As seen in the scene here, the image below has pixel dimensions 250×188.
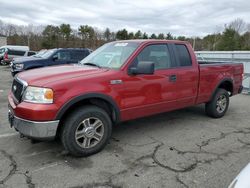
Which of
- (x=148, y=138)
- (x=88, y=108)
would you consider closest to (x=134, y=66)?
(x=88, y=108)

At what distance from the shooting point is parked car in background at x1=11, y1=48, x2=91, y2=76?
1055 centimetres

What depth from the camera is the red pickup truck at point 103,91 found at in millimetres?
3262

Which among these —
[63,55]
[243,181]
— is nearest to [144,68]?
[243,181]

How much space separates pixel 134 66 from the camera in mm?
4035

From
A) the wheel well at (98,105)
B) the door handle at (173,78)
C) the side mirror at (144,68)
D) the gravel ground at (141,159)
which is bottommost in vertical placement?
the gravel ground at (141,159)

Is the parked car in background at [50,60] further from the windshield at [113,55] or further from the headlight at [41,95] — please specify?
the headlight at [41,95]

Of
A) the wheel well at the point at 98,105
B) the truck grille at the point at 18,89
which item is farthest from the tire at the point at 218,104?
the truck grille at the point at 18,89

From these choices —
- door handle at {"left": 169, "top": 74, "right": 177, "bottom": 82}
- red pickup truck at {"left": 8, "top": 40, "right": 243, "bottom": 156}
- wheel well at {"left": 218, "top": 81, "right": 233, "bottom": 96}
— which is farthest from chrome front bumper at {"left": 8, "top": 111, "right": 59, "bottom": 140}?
wheel well at {"left": 218, "top": 81, "right": 233, "bottom": 96}

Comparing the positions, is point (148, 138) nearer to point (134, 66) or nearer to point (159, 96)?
point (159, 96)

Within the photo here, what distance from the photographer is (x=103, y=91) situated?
3654 mm

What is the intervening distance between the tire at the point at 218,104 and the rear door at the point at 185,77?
32.0 inches

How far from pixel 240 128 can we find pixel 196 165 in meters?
2.31

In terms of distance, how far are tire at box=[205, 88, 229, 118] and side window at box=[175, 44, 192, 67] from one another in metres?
1.30

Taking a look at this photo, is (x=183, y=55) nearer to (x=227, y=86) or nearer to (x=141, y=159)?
(x=227, y=86)
